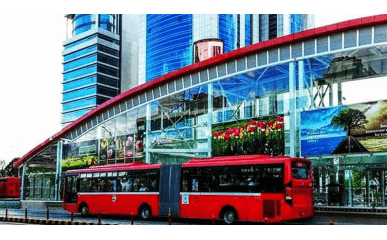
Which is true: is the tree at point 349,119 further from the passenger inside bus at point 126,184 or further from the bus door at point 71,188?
the bus door at point 71,188

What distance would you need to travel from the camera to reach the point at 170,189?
2341cm

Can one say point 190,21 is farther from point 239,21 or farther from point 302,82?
point 302,82

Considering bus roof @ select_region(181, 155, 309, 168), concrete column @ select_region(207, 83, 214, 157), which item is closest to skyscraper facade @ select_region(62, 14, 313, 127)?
concrete column @ select_region(207, 83, 214, 157)

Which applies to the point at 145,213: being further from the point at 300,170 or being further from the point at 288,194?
the point at 300,170

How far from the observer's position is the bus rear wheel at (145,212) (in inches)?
957

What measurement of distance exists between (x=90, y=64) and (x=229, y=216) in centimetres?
10259

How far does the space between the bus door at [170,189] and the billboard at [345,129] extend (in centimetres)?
695

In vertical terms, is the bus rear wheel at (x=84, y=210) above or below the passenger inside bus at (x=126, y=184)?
below

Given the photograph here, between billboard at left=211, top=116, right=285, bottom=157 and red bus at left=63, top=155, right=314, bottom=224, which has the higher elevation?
billboard at left=211, top=116, right=285, bottom=157

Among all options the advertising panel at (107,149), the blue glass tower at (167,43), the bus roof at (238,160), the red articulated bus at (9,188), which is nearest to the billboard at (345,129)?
the bus roof at (238,160)

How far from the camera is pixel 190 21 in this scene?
334 ft

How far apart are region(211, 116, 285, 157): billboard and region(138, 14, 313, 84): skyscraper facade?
68.3 metres

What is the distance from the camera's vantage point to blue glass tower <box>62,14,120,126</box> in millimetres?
118625

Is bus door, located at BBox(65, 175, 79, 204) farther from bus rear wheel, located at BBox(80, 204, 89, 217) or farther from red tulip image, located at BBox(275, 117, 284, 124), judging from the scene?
red tulip image, located at BBox(275, 117, 284, 124)
